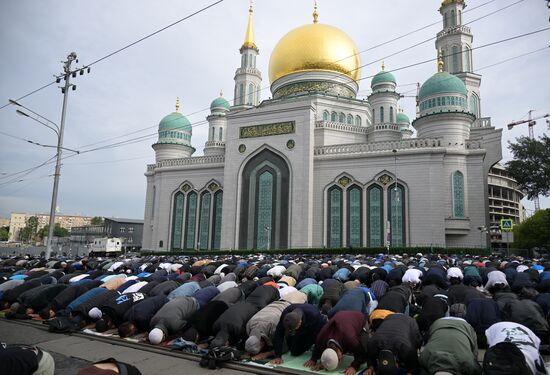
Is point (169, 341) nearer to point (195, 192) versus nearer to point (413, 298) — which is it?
point (413, 298)

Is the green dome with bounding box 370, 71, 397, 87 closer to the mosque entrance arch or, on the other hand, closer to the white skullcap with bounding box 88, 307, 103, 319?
the mosque entrance arch

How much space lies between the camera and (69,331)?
6.78 meters

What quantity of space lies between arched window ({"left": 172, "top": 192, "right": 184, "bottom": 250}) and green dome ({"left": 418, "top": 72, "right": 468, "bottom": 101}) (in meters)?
19.2

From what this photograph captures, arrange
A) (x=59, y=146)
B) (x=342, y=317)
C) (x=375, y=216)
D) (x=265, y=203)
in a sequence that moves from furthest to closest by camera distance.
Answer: (x=265, y=203) → (x=375, y=216) → (x=59, y=146) → (x=342, y=317)

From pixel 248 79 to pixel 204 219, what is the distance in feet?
40.9

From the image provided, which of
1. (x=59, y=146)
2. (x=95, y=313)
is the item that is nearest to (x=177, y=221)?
(x=59, y=146)

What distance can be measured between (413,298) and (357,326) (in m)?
3.63

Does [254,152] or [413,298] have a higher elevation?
[254,152]

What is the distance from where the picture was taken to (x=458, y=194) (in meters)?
22.3

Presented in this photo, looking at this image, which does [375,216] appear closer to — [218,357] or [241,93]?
[241,93]

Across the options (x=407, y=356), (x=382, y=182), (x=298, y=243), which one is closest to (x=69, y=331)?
(x=407, y=356)

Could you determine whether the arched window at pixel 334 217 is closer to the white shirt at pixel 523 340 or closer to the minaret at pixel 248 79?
the minaret at pixel 248 79

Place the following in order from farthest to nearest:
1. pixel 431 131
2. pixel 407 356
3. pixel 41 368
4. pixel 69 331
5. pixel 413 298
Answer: pixel 431 131 < pixel 413 298 < pixel 69 331 < pixel 407 356 < pixel 41 368

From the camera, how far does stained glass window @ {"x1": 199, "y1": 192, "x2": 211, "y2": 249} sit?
94.8ft
